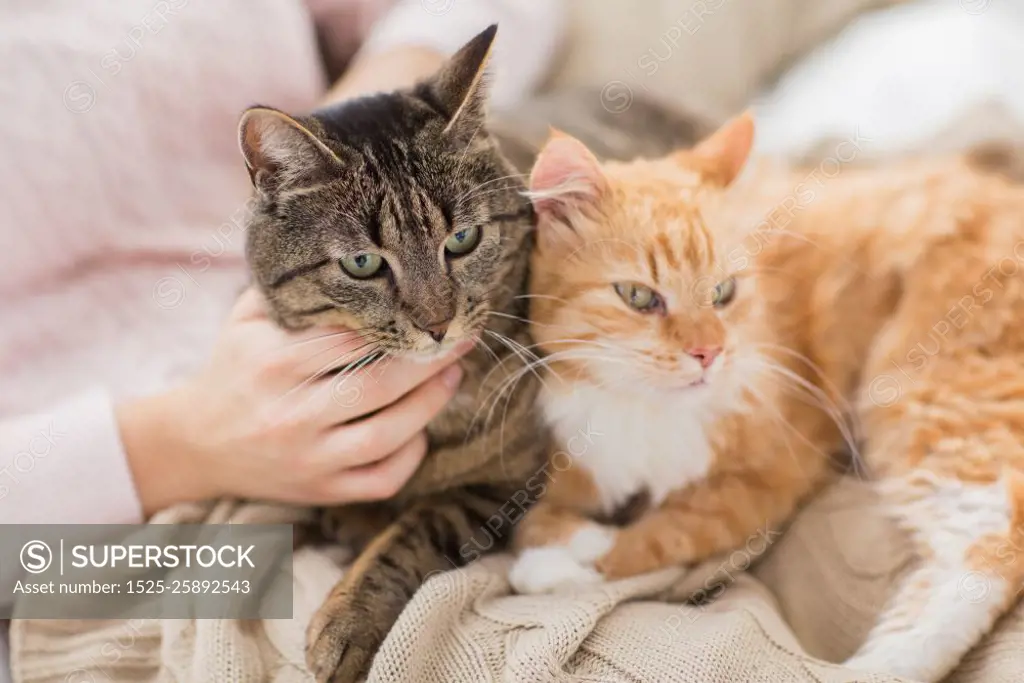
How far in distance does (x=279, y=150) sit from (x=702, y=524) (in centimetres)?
85

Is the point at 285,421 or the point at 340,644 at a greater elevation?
the point at 285,421

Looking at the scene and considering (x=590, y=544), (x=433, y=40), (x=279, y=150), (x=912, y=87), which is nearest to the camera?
(x=279, y=150)

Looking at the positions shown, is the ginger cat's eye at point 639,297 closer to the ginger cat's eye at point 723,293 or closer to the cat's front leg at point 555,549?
the ginger cat's eye at point 723,293

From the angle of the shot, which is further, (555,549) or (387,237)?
(555,549)

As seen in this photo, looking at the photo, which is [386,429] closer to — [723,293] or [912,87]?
[723,293]

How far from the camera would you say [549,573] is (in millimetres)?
1156

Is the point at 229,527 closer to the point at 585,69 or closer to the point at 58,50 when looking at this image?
the point at 58,50

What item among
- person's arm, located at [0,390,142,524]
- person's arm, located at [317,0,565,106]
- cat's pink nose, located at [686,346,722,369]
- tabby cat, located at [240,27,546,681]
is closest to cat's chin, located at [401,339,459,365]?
tabby cat, located at [240,27,546,681]

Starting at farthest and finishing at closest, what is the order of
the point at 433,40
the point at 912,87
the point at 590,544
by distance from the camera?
the point at 912,87 → the point at 433,40 → the point at 590,544

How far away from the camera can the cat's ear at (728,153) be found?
47.4 inches

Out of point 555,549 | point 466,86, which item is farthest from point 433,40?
point 555,549

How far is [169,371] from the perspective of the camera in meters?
1.40

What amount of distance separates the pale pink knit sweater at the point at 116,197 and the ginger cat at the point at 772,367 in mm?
590

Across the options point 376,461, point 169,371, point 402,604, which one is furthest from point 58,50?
point 402,604
